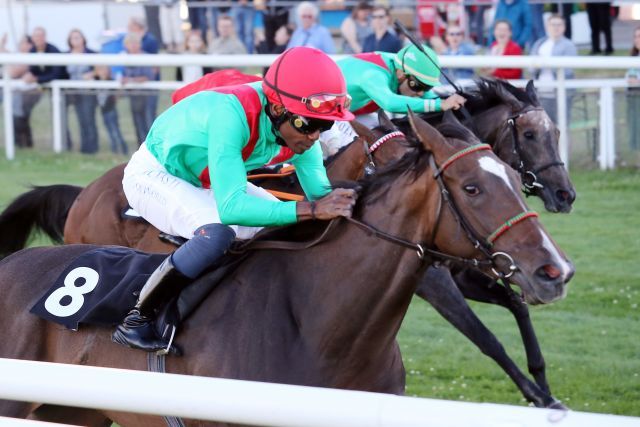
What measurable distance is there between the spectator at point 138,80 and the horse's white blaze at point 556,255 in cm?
833

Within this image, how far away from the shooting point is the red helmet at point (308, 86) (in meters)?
3.65

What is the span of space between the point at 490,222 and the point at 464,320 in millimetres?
2326

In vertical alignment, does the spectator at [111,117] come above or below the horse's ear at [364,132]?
below

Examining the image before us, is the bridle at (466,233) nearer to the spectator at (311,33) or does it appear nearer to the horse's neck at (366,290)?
the horse's neck at (366,290)

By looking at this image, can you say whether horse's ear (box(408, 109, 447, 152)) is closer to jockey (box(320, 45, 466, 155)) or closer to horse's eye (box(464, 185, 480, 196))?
horse's eye (box(464, 185, 480, 196))

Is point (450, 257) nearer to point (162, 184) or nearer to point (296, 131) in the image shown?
point (296, 131)

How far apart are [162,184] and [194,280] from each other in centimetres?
61

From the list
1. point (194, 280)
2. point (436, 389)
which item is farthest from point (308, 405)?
point (436, 389)

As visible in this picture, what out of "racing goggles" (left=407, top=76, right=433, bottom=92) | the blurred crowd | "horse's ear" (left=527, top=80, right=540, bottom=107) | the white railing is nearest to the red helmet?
"racing goggles" (left=407, top=76, right=433, bottom=92)

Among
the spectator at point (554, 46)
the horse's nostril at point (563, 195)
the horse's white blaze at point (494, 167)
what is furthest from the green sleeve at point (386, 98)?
the spectator at point (554, 46)

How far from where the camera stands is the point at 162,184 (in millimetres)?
4230

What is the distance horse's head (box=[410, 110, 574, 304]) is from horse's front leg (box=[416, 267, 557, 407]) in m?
2.10

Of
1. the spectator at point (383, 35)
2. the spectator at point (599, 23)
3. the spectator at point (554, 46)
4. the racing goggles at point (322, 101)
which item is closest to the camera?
the racing goggles at point (322, 101)

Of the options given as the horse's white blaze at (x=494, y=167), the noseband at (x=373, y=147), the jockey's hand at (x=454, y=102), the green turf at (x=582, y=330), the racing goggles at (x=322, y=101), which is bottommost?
the green turf at (x=582, y=330)
